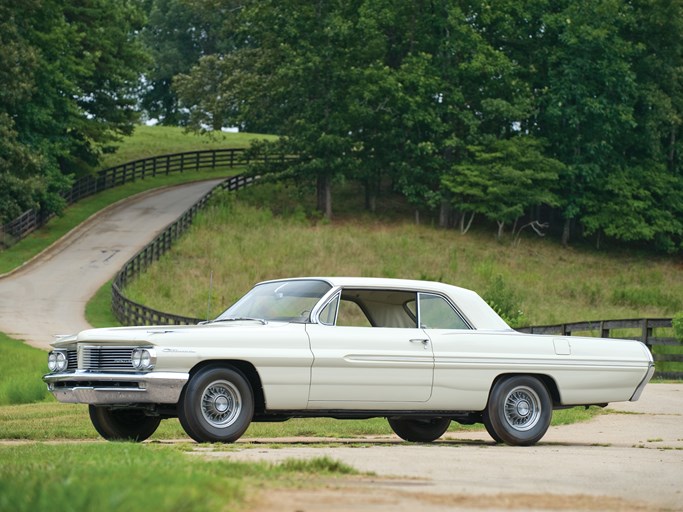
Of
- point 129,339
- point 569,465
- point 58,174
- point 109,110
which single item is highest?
point 109,110

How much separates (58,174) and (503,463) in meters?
51.9

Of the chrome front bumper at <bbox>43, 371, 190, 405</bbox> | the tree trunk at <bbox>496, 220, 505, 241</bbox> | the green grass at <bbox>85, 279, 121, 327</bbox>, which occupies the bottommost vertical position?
the chrome front bumper at <bbox>43, 371, 190, 405</bbox>

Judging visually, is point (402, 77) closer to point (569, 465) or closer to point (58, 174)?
point (58, 174)

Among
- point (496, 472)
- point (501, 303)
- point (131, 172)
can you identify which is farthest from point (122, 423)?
point (131, 172)

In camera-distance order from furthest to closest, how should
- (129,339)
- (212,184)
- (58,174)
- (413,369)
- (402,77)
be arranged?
1. (212,184)
2. (402,77)
3. (58,174)
4. (413,369)
5. (129,339)

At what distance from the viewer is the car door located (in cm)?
1314

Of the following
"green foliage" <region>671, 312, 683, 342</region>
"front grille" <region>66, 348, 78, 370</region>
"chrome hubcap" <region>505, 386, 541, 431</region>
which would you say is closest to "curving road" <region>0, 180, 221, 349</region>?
"green foliage" <region>671, 312, 683, 342</region>

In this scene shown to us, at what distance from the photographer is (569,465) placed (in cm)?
1127

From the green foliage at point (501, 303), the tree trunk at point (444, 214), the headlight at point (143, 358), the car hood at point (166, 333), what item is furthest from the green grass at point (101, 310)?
the headlight at point (143, 358)

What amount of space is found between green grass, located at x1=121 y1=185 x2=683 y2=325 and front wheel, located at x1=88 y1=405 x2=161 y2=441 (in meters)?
30.6

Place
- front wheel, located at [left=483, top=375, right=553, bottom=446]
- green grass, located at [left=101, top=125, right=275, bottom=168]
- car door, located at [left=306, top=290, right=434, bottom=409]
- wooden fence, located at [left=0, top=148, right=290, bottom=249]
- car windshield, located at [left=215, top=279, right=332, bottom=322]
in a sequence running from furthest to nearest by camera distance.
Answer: green grass, located at [left=101, top=125, right=275, bottom=168] → wooden fence, located at [left=0, top=148, right=290, bottom=249] → front wheel, located at [left=483, top=375, right=553, bottom=446] → car windshield, located at [left=215, top=279, right=332, bottom=322] → car door, located at [left=306, top=290, right=434, bottom=409]

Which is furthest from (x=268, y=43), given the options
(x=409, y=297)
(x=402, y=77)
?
(x=409, y=297)

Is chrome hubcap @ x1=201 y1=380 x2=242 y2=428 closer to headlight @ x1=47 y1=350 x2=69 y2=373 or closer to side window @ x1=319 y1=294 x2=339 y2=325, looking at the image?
side window @ x1=319 y1=294 x2=339 y2=325

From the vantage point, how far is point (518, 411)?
14359 millimetres
